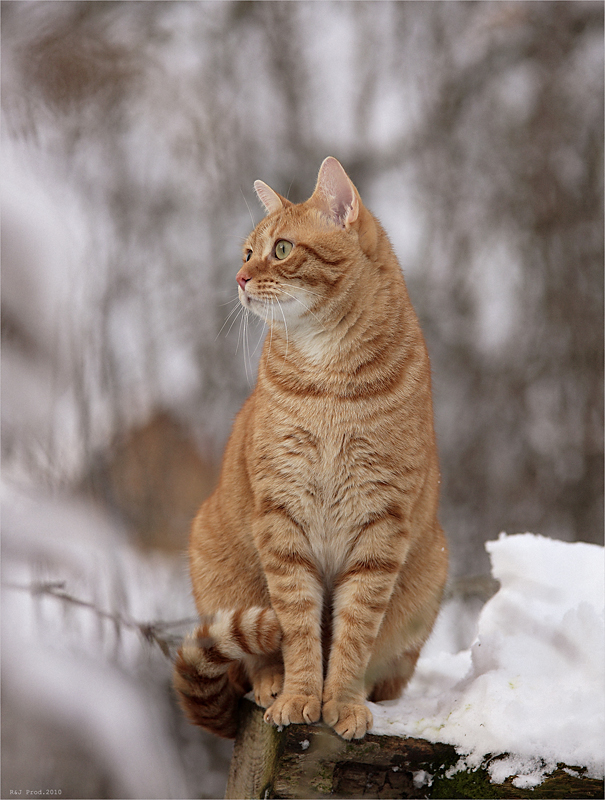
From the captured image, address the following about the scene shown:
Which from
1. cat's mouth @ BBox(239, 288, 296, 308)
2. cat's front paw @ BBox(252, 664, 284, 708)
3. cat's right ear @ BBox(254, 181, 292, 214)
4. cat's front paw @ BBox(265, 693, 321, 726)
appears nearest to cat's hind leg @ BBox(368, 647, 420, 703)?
cat's front paw @ BBox(252, 664, 284, 708)

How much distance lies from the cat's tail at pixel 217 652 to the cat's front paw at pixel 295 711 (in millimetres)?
161

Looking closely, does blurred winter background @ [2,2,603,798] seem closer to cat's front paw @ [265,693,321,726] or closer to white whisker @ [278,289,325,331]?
cat's front paw @ [265,693,321,726]

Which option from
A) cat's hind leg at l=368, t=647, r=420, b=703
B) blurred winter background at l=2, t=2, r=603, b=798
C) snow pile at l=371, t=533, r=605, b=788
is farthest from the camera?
cat's hind leg at l=368, t=647, r=420, b=703

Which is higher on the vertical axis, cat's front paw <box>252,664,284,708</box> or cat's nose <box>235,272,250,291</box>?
cat's nose <box>235,272,250,291</box>

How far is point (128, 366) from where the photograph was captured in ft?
10.1

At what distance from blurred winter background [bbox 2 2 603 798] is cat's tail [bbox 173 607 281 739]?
202mm

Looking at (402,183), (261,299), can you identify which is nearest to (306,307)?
(261,299)

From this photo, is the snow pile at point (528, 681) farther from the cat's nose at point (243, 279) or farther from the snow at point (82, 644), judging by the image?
the cat's nose at point (243, 279)

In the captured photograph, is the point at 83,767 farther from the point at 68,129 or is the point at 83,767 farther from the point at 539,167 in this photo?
the point at 539,167

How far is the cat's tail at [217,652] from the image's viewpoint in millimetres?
2039

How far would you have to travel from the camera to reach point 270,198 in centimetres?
249

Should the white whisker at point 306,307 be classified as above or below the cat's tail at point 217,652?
above

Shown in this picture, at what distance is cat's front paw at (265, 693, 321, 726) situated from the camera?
6.53 feet

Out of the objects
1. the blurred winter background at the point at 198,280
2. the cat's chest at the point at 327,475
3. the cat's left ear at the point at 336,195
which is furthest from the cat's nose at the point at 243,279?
the blurred winter background at the point at 198,280
